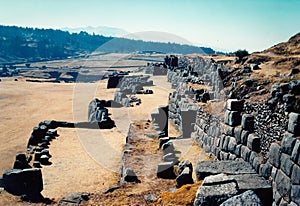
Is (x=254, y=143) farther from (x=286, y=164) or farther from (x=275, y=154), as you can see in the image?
(x=286, y=164)

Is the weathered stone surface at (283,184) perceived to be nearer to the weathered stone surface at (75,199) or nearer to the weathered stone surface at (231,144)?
the weathered stone surface at (231,144)

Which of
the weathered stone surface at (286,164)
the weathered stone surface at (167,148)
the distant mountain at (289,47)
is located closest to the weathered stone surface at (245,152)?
the weathered stone surface at (286,164)

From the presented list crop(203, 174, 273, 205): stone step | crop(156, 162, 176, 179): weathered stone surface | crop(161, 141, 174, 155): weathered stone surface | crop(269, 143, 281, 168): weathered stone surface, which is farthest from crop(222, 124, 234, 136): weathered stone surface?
crop(161, 141, 174, 155): weathered stone surface

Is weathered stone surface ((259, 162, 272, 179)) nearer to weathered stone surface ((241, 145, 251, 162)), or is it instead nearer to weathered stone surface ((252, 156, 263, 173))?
weathered stone surface ((252, 156, 263, 173))

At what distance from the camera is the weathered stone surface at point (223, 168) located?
412 inches

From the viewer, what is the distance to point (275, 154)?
9.27m

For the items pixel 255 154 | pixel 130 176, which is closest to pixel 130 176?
pixel 130 176

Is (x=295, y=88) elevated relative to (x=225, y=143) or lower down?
elevated

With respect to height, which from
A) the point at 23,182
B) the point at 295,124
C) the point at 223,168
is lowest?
the point at 23,182

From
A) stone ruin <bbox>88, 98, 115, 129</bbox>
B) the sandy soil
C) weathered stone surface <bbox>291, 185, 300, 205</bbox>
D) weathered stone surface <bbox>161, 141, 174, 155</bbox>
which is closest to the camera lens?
weathered stone surface <bbox>291, 185, 300, 205</bbox>

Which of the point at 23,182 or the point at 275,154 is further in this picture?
the point at 23,182

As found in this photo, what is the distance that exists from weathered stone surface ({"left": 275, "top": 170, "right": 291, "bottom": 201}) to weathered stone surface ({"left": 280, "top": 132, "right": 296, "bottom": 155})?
1.99 feet

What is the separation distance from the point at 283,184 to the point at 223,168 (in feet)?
7.41

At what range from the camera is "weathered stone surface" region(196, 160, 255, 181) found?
10469 mm
